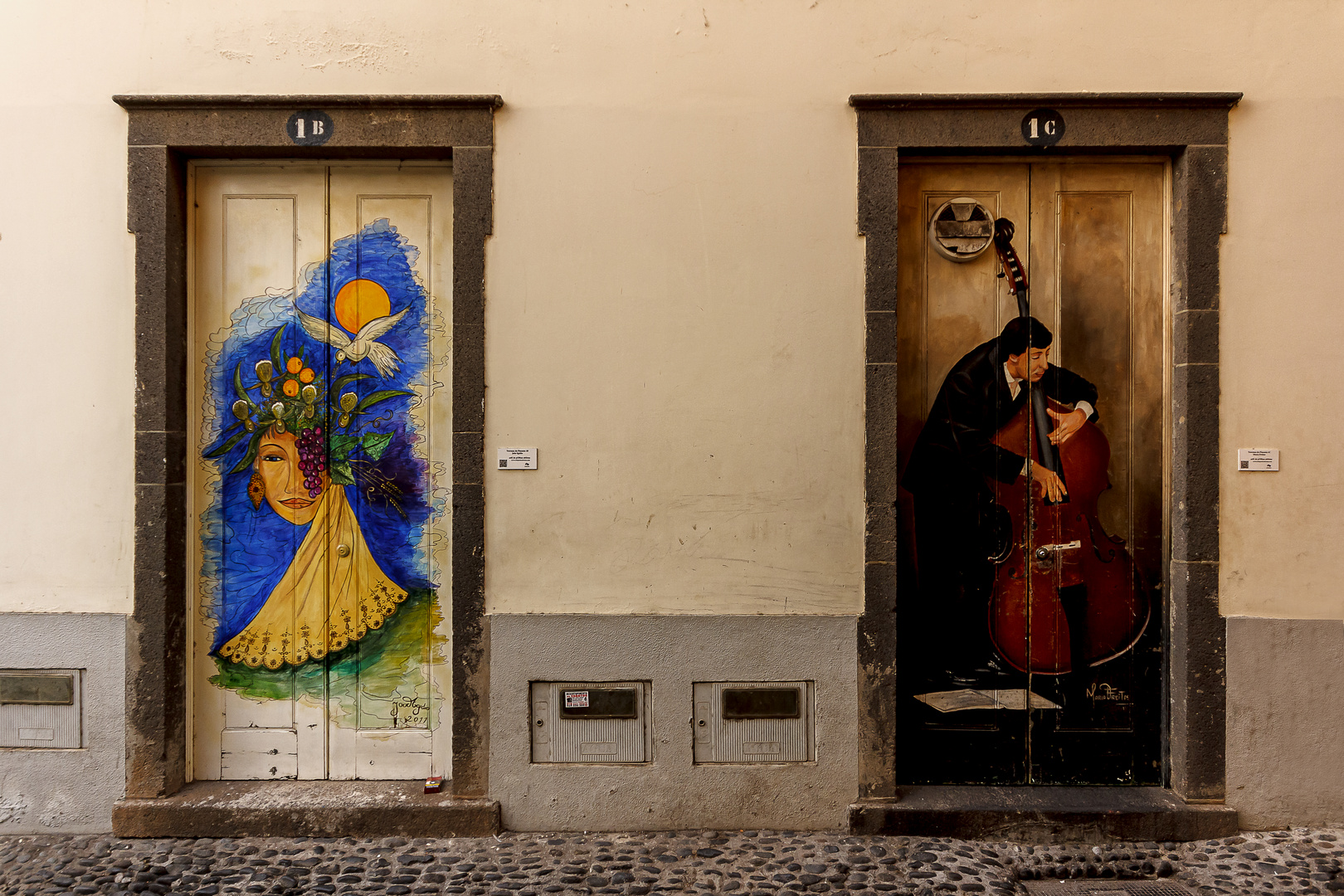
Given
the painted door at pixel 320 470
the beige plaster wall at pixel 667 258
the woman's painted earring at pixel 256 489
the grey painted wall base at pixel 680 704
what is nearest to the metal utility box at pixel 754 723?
the grey painted wall base at pixel 680 704

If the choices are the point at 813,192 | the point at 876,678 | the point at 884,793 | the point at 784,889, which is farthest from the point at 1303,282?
the point at 784,889

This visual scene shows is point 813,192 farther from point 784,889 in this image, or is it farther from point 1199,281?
point 784,889

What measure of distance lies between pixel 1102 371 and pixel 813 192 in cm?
169

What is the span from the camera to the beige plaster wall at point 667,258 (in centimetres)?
349

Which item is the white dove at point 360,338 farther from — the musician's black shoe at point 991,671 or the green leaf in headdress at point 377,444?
the musician's black shoe at point 991,671

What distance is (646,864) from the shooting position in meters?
3.26

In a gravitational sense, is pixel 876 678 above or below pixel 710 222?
below

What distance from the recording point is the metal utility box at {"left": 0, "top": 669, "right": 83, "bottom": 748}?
3543mm

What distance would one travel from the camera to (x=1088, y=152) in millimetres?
3607

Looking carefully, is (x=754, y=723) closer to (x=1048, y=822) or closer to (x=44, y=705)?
(x=1048, y=822)

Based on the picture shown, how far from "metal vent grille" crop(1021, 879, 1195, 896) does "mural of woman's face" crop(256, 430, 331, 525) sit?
3758mm

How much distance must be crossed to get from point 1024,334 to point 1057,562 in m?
1.15

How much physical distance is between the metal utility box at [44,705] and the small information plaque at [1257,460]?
5.61 metres

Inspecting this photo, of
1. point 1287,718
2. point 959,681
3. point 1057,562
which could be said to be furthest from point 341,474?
point 1287,718
